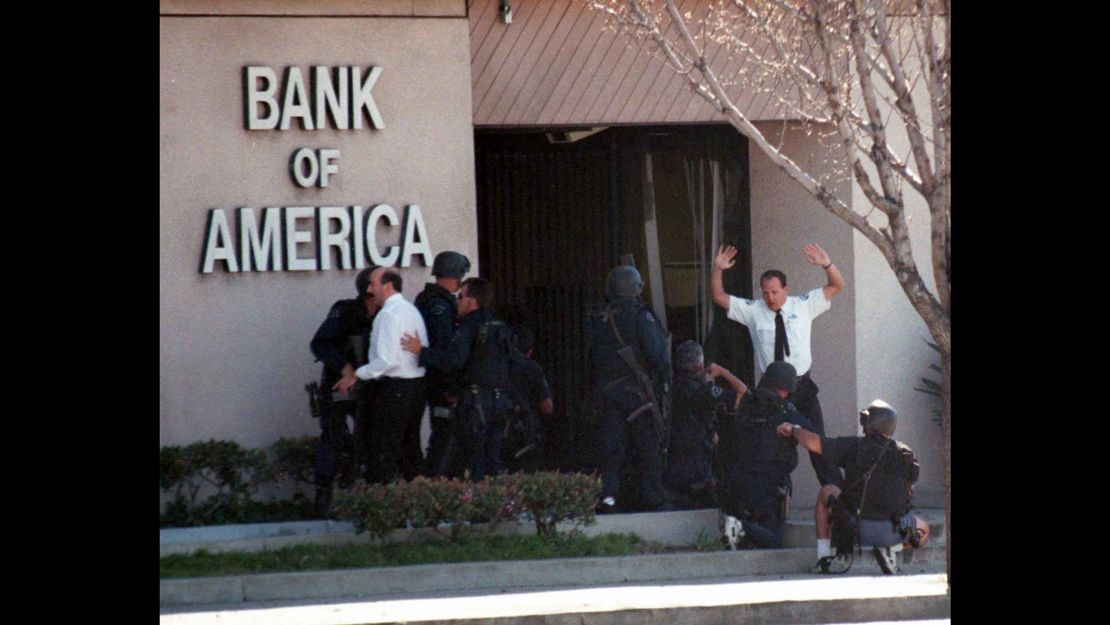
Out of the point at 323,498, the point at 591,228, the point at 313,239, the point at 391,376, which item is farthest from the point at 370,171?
the point at 323,498

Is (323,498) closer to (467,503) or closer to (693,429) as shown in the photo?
(467,503)

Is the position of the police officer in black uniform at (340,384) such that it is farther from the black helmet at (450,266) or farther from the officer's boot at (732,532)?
the officer's boot at (732,532)

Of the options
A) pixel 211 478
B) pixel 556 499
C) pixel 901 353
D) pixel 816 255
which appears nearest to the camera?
pixel 556 499

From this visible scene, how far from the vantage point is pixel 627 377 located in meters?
11.9

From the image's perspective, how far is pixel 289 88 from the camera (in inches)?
497

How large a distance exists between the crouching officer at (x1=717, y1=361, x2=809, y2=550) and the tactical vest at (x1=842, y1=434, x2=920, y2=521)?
0.56 m

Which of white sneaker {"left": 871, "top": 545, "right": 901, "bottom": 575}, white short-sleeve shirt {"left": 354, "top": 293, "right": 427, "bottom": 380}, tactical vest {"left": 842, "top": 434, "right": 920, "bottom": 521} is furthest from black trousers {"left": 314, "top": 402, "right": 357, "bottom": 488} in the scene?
white sneaker {"left": 871, "top": 545, "right": 901, "bottom": 575}

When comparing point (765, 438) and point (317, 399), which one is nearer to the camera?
point (765, 438)

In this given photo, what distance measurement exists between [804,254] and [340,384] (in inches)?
187

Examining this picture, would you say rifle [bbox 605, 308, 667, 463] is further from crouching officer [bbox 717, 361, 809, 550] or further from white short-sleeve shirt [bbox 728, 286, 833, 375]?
white short-sleeve shirt [bbox 728, 286, 833, 375]

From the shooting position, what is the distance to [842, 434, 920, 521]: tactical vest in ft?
36.3

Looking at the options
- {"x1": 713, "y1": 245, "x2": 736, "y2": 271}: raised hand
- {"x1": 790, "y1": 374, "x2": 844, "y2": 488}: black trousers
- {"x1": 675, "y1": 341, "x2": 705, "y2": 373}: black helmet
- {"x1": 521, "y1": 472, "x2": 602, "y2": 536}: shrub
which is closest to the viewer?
{"x1": 521, "y1": 472, "x2": 602, "y2": 536}: shrub

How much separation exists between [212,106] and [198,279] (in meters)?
1.33
